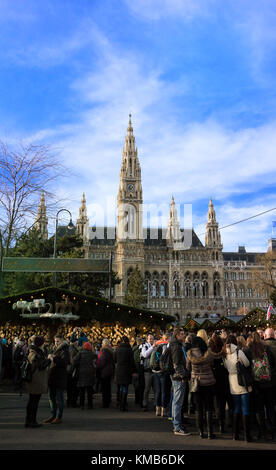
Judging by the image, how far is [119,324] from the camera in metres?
15.5

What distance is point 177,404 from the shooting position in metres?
5.84

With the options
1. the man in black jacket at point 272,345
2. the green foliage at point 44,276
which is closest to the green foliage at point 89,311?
the green foliage at point 44,276

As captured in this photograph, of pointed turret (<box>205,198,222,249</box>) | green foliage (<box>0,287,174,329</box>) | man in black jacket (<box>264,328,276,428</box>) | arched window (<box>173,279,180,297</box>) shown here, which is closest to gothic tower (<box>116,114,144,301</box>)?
arched window (<box>173,279,180,297</box>)

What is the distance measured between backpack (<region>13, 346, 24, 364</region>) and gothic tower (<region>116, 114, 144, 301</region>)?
54259mm

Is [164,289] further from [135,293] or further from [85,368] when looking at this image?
[85,368]

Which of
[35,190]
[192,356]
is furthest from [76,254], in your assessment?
[192,356]

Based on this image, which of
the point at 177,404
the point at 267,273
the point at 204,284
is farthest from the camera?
the point at 204,284

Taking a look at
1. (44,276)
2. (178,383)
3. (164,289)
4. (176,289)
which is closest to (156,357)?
(178,383)

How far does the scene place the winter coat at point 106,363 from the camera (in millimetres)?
8219

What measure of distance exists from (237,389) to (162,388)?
84.2 inches

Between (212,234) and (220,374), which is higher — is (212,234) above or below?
above

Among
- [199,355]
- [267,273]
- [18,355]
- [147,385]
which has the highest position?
[267,273]

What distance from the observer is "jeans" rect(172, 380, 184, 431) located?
582 centimetres

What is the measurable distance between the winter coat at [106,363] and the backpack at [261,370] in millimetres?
3601
